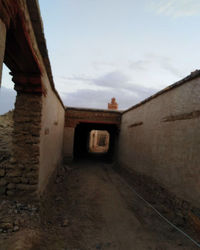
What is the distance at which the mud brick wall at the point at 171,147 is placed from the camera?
410 cm

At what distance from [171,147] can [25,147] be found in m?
Answer: 4.06

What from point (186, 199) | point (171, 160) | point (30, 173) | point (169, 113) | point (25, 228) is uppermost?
point (169, 113)

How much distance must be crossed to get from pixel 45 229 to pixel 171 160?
373 cm

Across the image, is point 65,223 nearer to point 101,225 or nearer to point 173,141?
point 101,225

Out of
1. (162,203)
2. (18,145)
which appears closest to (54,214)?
(18,145)

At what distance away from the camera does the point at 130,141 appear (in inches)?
355

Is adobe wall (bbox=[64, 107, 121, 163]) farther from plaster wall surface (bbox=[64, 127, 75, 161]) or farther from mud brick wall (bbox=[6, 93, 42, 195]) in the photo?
mud brick wall (bbox=[6, 93, 42, 195])

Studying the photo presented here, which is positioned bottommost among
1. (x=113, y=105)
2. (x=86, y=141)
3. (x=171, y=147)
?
(x=86, y=141)

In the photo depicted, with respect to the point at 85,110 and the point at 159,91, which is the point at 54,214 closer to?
the point at 159,91

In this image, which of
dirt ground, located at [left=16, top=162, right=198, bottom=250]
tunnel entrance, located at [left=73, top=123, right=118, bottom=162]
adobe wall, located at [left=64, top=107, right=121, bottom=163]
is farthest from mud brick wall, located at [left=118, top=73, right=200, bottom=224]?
tunnel entrance, located at [left=73, top=123, right=118, bottom=162]

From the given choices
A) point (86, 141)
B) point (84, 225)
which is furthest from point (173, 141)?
point (86, 141)

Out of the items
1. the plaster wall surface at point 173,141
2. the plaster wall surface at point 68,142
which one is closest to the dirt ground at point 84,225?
the plaster wall surface at point 173,141

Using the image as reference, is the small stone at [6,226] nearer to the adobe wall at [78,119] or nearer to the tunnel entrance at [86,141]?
the adobe wall at [78,119]

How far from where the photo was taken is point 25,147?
413cm
